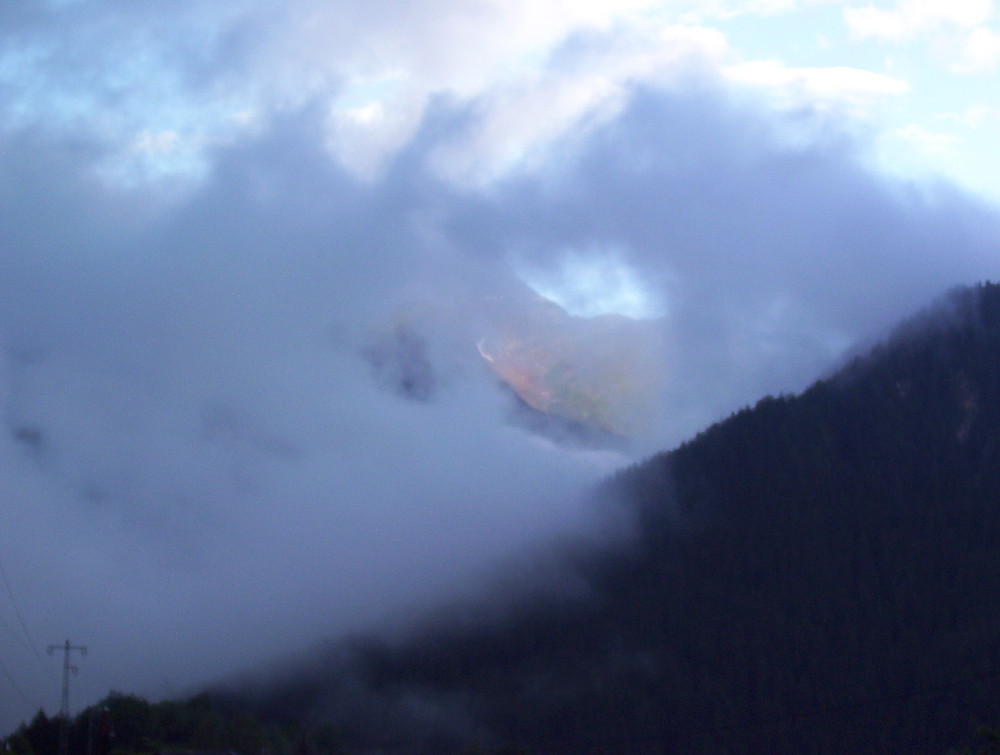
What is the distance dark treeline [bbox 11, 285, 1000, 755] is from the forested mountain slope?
0.89ft

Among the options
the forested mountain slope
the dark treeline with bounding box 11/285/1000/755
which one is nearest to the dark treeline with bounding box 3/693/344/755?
the dark treeline with bounding box 11/285/1000/755

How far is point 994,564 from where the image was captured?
13450 centimetres

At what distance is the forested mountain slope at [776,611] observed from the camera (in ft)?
383

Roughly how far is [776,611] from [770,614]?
836 mm

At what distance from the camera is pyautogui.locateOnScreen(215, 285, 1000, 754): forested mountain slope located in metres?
117

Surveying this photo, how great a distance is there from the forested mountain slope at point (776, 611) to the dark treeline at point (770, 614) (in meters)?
0.27

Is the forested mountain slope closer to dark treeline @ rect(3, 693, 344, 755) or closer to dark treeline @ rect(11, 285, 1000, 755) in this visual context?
dark treeline @ rect(11, 285, 1000, 755)

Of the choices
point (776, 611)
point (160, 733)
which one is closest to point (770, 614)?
point (776, 611)

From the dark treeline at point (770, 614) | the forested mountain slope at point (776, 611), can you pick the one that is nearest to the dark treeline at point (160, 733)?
the dark treeline at point (770, 614)

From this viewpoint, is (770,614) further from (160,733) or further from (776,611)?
(160,733)

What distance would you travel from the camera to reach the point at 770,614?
137500 mm

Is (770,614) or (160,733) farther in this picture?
(770,614)

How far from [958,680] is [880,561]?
114 ft

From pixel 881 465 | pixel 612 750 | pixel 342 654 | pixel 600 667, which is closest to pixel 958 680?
pixel 612 750
